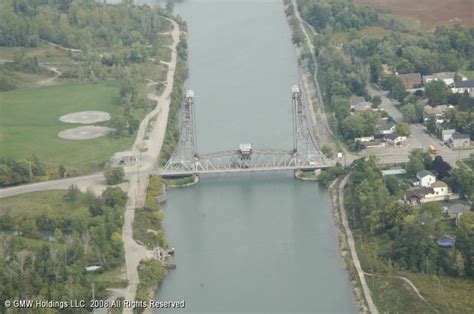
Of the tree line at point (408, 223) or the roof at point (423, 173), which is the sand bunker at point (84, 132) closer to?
the tree line at point (408, 223)

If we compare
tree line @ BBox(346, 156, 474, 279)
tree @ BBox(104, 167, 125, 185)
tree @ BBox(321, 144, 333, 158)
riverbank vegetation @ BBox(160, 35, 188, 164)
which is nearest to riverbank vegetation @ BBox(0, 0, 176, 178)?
riverbank vegetation @ BBox(160, 35, 188, 164)

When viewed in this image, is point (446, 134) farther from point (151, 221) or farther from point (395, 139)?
point (151, 221)

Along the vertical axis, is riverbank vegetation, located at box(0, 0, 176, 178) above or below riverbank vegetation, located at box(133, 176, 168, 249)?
above

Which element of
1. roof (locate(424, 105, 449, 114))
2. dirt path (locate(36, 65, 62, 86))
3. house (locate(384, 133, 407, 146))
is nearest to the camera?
house (locate(384, 133, 407, 146))

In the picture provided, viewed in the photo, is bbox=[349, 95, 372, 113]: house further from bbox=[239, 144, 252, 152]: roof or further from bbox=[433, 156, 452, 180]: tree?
bbox=[433, 156, 452, 180]: tree

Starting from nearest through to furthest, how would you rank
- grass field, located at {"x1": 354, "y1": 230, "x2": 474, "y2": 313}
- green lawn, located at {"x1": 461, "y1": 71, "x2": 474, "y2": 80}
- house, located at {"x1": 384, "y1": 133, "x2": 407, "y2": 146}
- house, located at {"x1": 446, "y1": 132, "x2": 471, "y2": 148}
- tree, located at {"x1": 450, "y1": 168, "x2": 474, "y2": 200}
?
grass field, located at {"x1": 354, "y1": 230, "x2": 474, "y2": 313}
tree, located at {"x1": 450, "y1": 168, "x2": 474, "y2": 200}
house, located at {"x1": 446, "y1": 132, "x2": 471, "y2": 148}
house, located at {"x1": 384, "y1": 133, "x2": 407, "y2": 146}
green lawn, located at {"x1": 461, "y1": 71, "x2": 474, "y2": 80}

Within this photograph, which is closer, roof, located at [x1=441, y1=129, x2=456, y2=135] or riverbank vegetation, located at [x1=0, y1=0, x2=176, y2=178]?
roof, located at [x1=441, y1=129, x2=456, y2=135]
